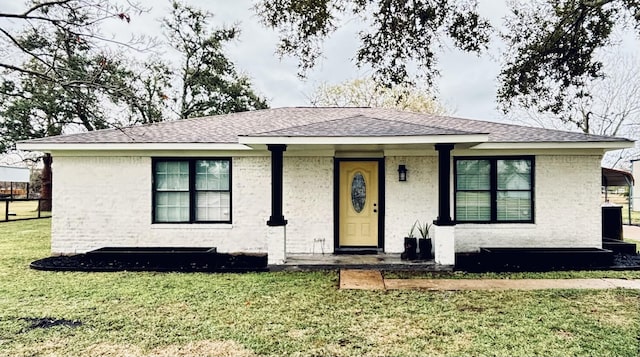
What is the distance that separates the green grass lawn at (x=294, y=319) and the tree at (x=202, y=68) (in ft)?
62.5

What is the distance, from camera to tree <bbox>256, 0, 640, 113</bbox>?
25.4 feet

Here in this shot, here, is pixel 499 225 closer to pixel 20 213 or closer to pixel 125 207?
pixel 125 207

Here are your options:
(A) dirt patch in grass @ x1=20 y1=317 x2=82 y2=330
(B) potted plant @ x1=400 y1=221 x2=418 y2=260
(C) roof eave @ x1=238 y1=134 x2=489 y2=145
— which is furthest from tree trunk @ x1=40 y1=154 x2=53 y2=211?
(B) potted plant @ x1=400 y1=221 x2=418 y2=260

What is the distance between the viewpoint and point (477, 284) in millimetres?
6992

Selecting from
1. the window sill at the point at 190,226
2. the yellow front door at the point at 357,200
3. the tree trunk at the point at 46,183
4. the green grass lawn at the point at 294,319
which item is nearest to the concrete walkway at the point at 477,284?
the green grass lawn at the point at 294,319

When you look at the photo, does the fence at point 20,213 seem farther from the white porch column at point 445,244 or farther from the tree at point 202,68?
the white porch column at point 445,244

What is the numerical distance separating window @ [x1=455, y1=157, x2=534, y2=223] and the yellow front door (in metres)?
2.00

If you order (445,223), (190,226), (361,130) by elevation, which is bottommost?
(190,226)

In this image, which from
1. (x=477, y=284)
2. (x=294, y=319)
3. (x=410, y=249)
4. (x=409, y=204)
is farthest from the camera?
(x=409, y=204)

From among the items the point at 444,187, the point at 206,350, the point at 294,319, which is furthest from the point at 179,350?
the point at 444,187

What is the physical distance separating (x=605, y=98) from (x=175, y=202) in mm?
35257

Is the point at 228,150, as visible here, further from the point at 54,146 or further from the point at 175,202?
the point at 54,146

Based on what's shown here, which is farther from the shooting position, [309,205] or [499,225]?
[309,205]

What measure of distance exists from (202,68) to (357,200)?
20172 millimetres
